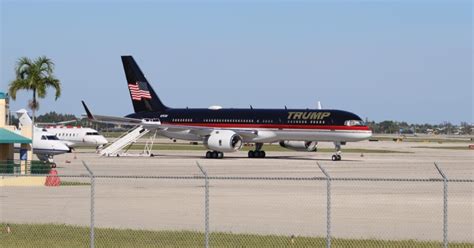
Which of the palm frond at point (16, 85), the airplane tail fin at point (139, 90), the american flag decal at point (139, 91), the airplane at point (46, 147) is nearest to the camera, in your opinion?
the airplane at point (46, 147)

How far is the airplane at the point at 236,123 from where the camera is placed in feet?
190

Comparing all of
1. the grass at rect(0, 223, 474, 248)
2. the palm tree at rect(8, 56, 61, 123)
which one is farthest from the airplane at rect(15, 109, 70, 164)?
the grass at rect(0, 223, 474, 248)

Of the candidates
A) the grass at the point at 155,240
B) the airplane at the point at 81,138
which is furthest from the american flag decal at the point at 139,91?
the grass at the point at 155,240

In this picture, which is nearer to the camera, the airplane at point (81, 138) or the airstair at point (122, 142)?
the airstair at point (122, 142)

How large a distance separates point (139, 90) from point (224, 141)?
11502 millimetres

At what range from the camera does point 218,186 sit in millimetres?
33688

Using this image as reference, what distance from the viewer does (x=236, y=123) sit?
6256 centimetres

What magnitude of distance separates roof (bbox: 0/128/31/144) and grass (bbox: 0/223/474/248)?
54.1 ft

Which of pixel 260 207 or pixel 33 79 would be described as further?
pixel 33 79

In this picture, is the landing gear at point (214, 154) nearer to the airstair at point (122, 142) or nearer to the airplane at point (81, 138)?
the airstair at point (122, 142)

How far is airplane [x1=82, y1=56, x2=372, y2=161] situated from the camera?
2275 inches

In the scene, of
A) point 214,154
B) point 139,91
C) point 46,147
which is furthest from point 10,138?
point 139,91

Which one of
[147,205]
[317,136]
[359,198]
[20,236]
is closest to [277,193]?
[359,198]

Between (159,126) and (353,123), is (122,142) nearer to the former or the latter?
(159,126)
